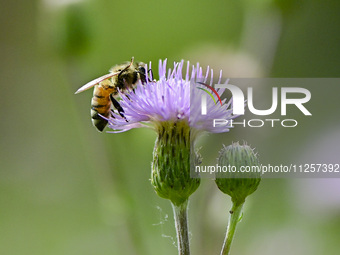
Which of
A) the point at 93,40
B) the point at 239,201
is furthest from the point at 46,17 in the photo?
the point at 239,201

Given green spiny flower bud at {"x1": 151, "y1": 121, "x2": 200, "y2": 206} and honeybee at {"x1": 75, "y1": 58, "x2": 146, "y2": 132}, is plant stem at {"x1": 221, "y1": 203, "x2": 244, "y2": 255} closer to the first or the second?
green spiny flower bud at {"x1": 151, "y1": 121, "x2": 200, "y2": 206}

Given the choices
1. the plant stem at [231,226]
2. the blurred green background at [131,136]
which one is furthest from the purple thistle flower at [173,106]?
the blurred green background at [131,136]

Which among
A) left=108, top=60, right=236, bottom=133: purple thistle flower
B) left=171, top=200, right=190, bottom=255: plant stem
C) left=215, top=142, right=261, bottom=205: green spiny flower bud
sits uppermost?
left=108, top=60, right=236, bottom=133: purple thistle flower

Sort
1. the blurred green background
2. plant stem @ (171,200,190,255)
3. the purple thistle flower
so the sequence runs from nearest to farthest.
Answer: plant stem @ (171,200,190,255) < the purple thistle flower < the blurred green background

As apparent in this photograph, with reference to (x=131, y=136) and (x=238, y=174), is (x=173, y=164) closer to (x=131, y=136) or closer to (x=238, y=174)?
(x=238, y=174)

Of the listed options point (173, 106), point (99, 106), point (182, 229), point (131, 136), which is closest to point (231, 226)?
point (182, 229)

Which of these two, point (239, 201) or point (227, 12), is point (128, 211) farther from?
point (227, 12)

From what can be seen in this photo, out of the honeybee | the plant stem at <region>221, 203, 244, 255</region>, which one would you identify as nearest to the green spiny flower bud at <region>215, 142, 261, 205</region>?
the plant stem at <region>221, 203, 244, 255</region>
